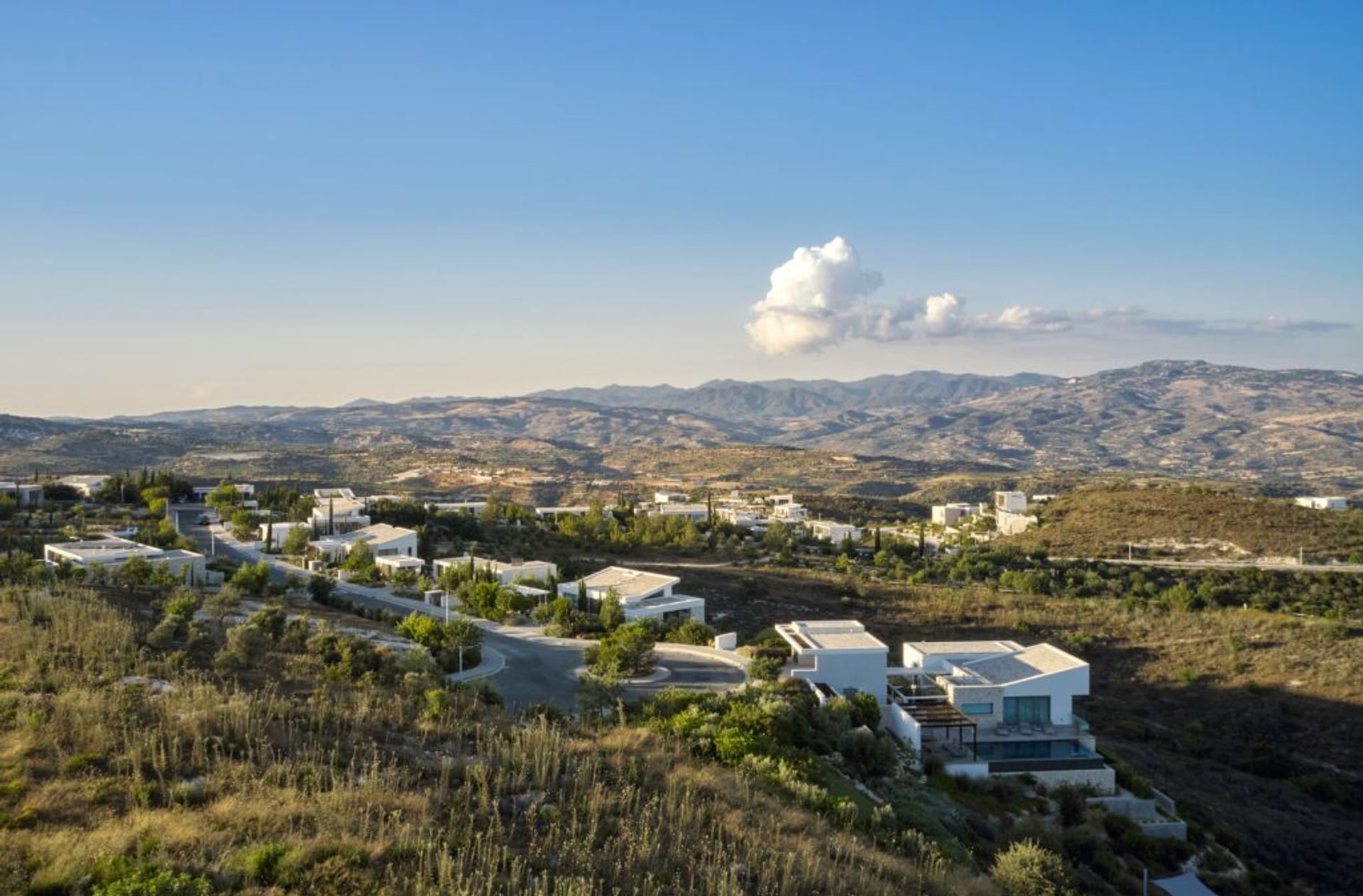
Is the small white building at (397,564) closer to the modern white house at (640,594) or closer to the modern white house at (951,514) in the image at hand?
the modern white house at (640,594)

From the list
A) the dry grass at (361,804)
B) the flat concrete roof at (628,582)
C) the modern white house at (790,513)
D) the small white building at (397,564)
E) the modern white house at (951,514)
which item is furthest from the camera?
the modern white house at (951,514)

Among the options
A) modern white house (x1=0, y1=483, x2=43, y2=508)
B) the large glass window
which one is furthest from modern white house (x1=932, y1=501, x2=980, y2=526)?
modern white house (x1=0, y1=483, x2=43, y2=508)

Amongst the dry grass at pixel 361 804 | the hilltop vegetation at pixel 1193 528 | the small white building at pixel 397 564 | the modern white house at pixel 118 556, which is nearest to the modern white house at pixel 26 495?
the modern white house at pixel 118 556

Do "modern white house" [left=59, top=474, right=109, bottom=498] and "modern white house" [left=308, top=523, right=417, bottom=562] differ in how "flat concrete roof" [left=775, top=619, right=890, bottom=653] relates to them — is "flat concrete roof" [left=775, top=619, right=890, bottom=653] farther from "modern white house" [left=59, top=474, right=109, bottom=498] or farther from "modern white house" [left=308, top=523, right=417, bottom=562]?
"modern white house" [left=59, top=474, right=109, bottom=498]

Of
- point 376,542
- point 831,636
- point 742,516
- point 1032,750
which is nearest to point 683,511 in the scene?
point 742,516

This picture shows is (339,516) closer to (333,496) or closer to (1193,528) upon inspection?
(333,496)

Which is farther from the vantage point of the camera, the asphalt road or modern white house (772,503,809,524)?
modern white house (772,503,809,524)

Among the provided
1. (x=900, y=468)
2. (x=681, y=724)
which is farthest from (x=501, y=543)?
(x=900, y=468)
